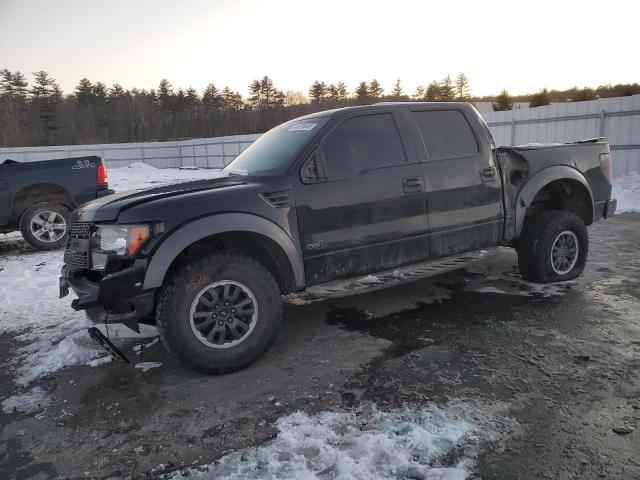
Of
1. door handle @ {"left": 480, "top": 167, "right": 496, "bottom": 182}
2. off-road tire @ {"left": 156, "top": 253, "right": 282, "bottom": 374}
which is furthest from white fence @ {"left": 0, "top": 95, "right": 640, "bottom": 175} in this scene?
off-road tire @ {"left": 156, "top": 253, "right": 282, "bottom": 374}

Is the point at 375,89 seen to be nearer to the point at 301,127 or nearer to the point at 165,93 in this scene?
the point at 165,93

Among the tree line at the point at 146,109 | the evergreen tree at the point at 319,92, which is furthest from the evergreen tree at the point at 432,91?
the evergreen tree at the point at 319,92

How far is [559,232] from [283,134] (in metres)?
3.08

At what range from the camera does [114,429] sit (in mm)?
2656

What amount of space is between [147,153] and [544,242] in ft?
112

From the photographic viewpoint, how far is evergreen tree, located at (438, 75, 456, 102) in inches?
3054

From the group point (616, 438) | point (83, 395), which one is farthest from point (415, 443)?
point (83, 395)

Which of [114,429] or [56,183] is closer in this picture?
[114,429]

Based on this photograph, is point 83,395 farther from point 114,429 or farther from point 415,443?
point 415,443

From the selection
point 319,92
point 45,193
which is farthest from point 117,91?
point 45,193

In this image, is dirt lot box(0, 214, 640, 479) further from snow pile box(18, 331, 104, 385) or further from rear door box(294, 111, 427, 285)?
rear door box(294, 111, 427, 285)

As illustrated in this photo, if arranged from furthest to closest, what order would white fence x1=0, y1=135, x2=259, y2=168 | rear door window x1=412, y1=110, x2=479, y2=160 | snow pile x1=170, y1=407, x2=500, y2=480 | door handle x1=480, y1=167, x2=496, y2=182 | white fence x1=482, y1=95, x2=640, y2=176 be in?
1. white fence x1=0, y1=135, x2=259, y2=168
2. white fence x1=482, y1=95, x2=640, y2=176
3. door handle x1=480, y1=167, x2=496, y2=182
4. rear door window x1=412, y1=110, x2=479, y2=160
5. snow pile x1=170, y1=407, x2=500, y2=480

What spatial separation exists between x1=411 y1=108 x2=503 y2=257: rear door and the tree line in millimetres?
60532

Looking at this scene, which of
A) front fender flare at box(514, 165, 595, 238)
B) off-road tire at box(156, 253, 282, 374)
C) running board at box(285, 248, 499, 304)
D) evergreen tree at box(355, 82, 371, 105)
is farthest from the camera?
evergreen tree at box(355, 82, 371, 105)
